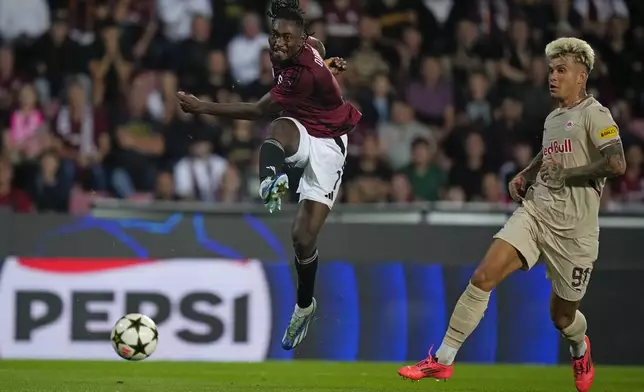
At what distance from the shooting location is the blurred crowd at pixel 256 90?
14188 mm

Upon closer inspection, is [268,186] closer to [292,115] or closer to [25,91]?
[292,115]

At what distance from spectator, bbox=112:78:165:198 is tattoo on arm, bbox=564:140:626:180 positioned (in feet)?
22.1

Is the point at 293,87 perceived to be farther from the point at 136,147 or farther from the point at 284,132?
the point at 136,147

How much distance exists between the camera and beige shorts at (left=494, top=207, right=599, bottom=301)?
8703 millimetres

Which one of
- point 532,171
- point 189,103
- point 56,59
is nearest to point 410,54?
point 56,59

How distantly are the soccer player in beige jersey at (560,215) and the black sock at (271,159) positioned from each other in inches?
63.8

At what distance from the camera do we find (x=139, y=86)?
586 inches

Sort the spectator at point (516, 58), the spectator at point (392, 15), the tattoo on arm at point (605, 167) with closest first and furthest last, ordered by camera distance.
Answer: the tattoo on arm at point (605, 167)
the spectator at point (516, 58)
the spectator at point (392, 15)

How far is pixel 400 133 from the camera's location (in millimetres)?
14969

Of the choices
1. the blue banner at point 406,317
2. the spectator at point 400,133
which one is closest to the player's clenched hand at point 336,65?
the blue banner at point 406,317

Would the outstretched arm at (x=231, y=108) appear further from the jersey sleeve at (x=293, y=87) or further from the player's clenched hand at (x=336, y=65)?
the player's clenched hand at (x=336, y=65)

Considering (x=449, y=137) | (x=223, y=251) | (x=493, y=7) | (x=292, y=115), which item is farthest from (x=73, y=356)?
(x=493, y=7)

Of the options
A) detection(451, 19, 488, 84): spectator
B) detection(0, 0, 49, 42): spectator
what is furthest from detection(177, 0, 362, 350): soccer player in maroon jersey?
detection(0, 0, 49, 42): spectator

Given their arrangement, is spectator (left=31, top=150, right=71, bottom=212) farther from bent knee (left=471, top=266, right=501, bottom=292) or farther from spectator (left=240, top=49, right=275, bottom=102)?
bent knee (left=471, top=266, right=501, bottom=292)
